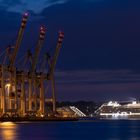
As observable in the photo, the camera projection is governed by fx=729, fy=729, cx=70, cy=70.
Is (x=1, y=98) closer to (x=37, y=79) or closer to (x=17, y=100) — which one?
(x=17, y=100)

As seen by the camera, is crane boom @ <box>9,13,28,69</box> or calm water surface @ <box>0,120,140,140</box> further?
crane boom @ <box>9,13,28,69</box>

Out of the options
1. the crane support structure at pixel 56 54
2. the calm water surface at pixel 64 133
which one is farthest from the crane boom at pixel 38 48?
the calm water surface at pixel 64 133

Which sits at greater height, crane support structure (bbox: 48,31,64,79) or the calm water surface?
crane support structure (bbox: 48,31,64,79)

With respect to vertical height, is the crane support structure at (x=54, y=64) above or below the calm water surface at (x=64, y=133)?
above

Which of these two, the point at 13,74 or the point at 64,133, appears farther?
the point at 13,74

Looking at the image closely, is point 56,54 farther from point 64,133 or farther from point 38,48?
point 64,133

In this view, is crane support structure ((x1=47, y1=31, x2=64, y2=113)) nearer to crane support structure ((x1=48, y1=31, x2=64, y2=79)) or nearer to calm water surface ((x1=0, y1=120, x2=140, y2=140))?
crane support structure ((x1=48, y1=31, x2=64, y2=79))

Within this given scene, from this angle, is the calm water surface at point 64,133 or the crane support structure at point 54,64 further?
the crane support structure at point 54,64

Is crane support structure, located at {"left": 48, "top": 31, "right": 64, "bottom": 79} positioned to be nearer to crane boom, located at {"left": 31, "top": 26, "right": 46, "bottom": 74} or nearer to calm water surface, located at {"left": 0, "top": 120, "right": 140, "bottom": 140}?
crane boom, located at {"left": 31, "top": 26, "right": 46, "bottom": 74}

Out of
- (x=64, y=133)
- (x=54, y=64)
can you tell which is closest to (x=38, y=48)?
(x=54, y=64)

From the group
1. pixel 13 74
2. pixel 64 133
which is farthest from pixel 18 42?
pixel 64 133

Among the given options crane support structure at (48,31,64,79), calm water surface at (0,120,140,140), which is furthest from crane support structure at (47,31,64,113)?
calm water surface at (0,120,140,140)

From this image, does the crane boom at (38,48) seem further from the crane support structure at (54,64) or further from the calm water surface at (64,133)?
the calm water surface at (64,133)

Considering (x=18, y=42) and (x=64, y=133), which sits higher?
(x=18, y=42)
